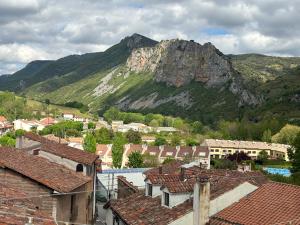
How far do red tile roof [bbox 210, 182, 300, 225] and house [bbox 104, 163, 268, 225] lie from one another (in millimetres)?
480

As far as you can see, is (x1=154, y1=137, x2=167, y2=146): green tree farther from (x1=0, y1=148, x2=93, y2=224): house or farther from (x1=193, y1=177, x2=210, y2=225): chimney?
(x1=193, y1=177, x2=210, y2=225): chimney

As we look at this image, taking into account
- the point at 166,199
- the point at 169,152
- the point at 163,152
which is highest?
the point at 166,199

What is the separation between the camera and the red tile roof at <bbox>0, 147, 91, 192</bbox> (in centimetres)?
2203

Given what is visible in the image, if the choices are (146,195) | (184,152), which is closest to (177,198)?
(146,195)

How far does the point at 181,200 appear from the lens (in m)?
25.2

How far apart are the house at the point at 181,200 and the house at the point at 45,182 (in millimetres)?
3128

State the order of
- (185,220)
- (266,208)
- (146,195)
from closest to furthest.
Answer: (266,208) → (185,220) → (146,195)

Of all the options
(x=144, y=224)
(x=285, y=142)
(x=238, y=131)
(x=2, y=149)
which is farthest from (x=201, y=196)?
(x=238, y=131)

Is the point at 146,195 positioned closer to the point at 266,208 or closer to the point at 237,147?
the point at 266,208

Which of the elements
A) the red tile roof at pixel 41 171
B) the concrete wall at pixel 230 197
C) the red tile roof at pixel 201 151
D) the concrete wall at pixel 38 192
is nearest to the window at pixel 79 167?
the red tile roof at pixel 41 171

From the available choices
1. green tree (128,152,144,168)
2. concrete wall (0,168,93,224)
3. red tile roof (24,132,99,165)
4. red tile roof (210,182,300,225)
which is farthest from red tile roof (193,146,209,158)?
concrete wall (0,168,93,224)

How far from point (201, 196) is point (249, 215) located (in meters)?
2.26

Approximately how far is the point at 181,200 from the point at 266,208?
16.3ft

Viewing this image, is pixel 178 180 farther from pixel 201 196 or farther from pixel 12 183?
pixel 12 183
